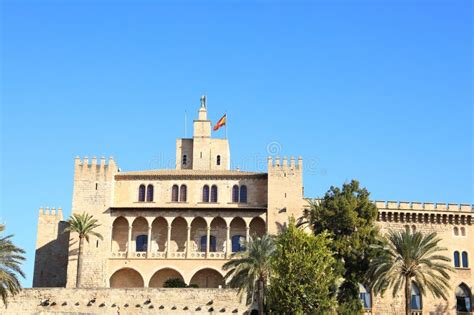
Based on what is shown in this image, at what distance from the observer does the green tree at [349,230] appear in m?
53.4

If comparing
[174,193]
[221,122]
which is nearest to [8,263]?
[174,193]

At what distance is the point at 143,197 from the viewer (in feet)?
210

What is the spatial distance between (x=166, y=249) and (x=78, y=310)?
12778mm

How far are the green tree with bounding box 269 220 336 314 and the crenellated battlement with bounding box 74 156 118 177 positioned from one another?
2106 cm

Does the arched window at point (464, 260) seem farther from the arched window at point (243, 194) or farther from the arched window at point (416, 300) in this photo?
the arched window at point (243, 194)

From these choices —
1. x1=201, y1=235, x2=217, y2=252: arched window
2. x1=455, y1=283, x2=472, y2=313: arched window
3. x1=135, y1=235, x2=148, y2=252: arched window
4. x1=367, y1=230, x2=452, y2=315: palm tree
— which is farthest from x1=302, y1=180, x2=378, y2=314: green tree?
x1=135, y1=235, x2=148, y2=252: arched window

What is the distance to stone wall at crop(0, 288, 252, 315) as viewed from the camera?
50.5 meters

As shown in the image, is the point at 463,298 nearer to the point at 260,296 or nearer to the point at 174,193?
the point at 260,296

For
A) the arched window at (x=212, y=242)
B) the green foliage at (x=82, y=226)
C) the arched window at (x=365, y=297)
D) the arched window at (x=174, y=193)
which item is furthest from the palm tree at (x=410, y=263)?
the green foliage at (x=82, y=226)

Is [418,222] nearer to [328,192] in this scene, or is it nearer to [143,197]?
[328,192]

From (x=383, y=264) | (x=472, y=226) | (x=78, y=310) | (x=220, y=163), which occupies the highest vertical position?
(x=220, y=163)

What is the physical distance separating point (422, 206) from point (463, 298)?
8.43 metres

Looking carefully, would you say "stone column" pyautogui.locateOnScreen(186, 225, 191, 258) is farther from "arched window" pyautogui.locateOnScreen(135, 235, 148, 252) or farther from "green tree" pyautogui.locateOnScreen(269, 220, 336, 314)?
"green tree" pyautogui.locateOnScreen(269, 220, 336, 314)

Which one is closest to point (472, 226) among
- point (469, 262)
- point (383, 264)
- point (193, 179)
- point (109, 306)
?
point (469, 262)
